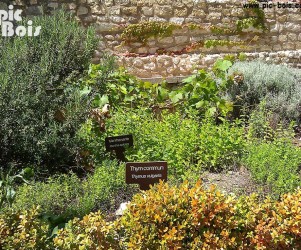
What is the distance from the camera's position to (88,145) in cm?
536

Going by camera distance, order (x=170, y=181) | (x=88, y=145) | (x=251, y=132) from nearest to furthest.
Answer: (x=170, y=181)
(x=88, y=145)
(x=251, y=132)

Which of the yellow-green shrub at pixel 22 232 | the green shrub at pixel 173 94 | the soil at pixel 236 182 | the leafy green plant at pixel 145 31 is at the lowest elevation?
the soil at pixel 236 182

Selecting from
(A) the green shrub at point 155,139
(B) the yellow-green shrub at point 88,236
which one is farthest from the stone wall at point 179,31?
(B) the yellow-green shrub at point 88,236

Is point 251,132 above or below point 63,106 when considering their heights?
below

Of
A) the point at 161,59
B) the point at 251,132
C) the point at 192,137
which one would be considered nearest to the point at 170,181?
the point at 192,137

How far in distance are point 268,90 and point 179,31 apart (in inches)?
68.4

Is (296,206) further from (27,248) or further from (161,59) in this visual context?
(161,59)

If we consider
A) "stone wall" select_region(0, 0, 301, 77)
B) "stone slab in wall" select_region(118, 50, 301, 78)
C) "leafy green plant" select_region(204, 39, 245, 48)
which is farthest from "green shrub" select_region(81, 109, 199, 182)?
"leafy green plant" select_region(204, 39, 245, 48)

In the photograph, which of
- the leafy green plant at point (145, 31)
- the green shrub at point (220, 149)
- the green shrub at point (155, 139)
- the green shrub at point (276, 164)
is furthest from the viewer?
the leafy green plant at point (145, 31)

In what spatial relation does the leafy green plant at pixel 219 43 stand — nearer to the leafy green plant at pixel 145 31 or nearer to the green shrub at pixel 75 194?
the leafy green plant at pixel 145 31

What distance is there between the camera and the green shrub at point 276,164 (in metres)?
4.55

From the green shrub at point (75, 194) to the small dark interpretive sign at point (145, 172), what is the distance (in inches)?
14.1

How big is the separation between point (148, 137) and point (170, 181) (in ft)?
2.41

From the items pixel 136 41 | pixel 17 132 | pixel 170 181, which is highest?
pixel 136 41
